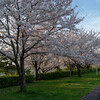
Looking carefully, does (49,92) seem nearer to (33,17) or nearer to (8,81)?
(33,17)

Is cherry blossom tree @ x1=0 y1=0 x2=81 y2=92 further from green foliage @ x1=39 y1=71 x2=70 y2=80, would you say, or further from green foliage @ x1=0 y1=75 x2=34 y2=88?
green foliage @ x1=39 y1=71 x2=70 y2=80

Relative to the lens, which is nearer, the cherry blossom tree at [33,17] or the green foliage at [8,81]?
the cherry blossom tree at [33,17]

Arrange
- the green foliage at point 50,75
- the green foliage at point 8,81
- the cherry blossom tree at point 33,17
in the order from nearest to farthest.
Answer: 1. the cherry blossom tree at point 33,17
2. the green foliage at point 8,81
3. the green foliage at point 50,75

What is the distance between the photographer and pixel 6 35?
876 cm

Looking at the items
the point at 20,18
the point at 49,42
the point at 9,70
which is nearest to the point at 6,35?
the point at 20,18

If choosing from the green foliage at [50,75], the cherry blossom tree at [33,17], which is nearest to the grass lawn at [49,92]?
the cherry blossom tree at [33,17]

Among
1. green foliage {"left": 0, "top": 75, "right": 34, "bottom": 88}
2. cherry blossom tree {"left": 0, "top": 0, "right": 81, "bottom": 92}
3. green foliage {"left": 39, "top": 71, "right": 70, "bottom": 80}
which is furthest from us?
green foliage {"left": 39, "top": 71, "right": 70, "bottom": 80}

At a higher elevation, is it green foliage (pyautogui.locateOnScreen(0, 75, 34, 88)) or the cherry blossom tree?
the cherry blossom tree

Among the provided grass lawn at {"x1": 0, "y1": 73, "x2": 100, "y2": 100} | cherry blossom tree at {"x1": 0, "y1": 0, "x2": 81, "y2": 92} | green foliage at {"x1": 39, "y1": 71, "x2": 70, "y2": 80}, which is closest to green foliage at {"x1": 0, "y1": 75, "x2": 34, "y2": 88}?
grass lawn at {"x1": 0, "y1": 73, "x2": 100, "y2": 100}

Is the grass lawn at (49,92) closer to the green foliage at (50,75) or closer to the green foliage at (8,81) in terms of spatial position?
the green foliage at (8,81)

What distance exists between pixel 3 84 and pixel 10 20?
710 centimetres

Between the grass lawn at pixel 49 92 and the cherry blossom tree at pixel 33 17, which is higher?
the cherry blossom tree at pixel 33 17

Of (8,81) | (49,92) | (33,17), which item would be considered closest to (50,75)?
(8,81)

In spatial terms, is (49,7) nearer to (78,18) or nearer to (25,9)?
(25,9)
